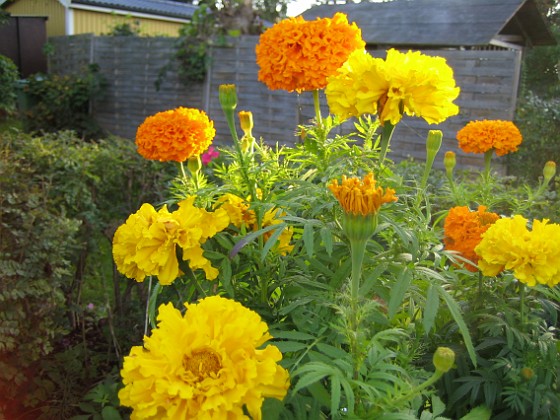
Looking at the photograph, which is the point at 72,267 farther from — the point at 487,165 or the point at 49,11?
the point at 49,11

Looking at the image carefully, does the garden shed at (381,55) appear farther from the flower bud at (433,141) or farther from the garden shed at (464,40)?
the flower bud at (433,141)

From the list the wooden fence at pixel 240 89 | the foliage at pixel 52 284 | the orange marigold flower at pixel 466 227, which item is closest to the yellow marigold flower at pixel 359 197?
the orange marigold flower at pixel 466 227

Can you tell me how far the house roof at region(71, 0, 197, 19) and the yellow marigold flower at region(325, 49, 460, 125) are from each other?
1217 cm

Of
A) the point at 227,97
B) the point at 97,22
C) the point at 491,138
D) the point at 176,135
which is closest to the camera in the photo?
the point at 227,97

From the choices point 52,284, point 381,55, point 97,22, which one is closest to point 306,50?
point 52,284

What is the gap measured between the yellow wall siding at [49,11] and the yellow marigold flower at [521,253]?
1199 cm

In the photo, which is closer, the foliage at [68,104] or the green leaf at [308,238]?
the green leaf at [308,238]

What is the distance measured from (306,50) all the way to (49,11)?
39.7 feet

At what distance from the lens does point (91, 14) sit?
12.7 m

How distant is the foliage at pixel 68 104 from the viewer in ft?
31.7

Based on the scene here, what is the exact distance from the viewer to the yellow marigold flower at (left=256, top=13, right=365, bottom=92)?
1.44 m

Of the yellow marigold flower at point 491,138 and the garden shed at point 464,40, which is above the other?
the garden shed at point 464,40

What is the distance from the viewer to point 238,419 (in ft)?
2.58

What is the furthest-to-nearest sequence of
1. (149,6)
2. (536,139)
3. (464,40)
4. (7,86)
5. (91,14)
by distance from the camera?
(149,6) < (91,14) < (7,86) < (464,40) < (536,139)
